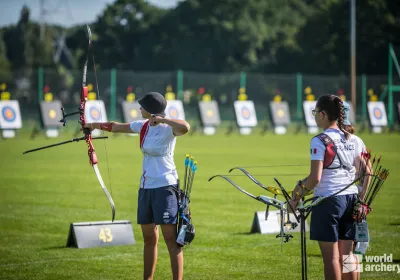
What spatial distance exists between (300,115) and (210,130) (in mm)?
7015

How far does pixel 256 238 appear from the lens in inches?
411

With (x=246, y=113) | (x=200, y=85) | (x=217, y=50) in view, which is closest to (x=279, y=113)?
(x=246, y=113)

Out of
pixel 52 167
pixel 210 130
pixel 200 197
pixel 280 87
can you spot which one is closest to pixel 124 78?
pixel 210 130

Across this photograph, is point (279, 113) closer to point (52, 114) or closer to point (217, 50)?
point (52, 114)

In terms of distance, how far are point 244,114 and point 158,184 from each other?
3031cm

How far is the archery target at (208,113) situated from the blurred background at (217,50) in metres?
3.36

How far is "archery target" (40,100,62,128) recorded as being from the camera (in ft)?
107

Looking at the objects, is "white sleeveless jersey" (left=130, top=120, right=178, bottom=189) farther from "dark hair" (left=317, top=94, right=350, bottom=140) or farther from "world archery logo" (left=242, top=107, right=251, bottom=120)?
"world archery logo" (left=242, top=107, right=251, bottom=120)

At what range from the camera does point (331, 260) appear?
20.4 ft

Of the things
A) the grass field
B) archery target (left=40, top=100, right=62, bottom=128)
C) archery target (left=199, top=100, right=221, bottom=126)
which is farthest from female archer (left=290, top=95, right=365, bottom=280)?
archery target (left=199, top=100, right=221, bottom=126)

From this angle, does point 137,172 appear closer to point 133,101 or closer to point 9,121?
point 9,121

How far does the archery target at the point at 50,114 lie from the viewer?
3266 centimetres

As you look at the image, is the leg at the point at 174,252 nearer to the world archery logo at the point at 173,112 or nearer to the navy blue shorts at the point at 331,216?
the navy blue shorts at the point at 331,216

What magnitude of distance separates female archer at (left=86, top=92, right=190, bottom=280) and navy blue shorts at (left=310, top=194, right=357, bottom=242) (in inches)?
50.9
